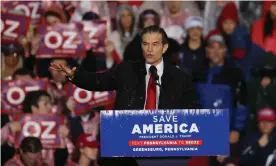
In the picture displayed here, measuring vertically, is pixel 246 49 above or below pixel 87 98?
above

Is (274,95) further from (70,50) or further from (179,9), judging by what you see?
(70,50)

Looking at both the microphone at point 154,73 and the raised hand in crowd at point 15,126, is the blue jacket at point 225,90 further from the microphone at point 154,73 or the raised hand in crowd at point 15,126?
the microphone at point 154,73

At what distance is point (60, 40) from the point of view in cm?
1011

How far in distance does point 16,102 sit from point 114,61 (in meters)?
1.24

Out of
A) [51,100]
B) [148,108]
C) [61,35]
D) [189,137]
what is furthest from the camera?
[61,35]

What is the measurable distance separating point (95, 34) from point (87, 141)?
1559 mm

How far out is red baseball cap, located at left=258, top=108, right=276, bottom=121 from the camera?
30.5 ft

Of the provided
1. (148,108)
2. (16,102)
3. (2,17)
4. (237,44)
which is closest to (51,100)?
(16,102)

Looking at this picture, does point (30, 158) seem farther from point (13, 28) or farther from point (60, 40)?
point (13, 28)

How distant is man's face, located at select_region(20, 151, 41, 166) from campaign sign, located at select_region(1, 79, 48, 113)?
1388 millimetres

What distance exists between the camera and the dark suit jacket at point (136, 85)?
5.30 metres

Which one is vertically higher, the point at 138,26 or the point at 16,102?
the point at 138,26

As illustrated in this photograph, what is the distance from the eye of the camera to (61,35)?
10125mm

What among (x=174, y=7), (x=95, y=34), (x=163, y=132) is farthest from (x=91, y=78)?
(x=174, y=7)
